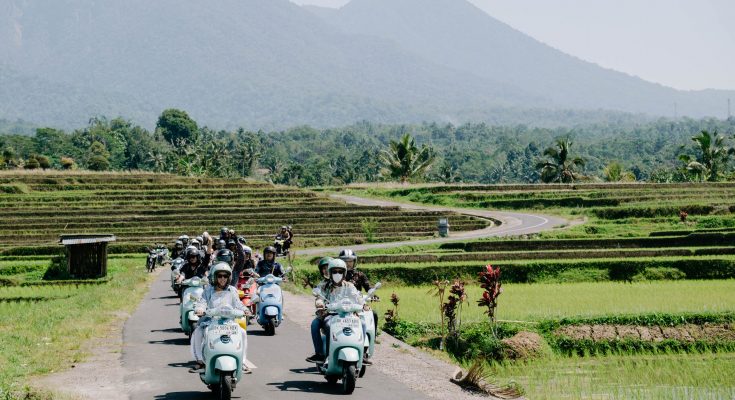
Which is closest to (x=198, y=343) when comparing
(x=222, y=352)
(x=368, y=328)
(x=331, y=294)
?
(x=222, y=352)

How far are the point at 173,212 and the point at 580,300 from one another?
144ft

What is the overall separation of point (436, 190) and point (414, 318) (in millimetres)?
63064

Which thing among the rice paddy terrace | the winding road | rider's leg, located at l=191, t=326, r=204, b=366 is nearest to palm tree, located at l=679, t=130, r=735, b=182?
the rice paddy terrace

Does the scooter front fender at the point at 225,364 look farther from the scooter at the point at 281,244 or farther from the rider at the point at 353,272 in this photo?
the scooter at the point at 281,244

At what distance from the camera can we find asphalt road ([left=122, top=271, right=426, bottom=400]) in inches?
515

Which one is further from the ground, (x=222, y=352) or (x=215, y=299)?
(x=215, y=299)

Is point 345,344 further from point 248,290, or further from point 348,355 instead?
point 248,290

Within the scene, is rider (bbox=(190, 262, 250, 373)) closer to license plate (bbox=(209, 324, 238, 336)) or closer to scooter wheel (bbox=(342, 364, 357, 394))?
license plate (bbox=(209, 324, 238, 336))

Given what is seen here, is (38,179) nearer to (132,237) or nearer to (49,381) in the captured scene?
(132,237)

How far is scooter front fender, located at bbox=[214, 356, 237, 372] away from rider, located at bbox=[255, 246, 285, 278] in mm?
7518

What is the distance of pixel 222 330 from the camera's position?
12.5 metres

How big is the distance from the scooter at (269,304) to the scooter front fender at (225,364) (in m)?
6.45

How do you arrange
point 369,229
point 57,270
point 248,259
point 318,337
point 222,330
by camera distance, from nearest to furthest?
point 222,330 < point 318,337 < point 248,259 < point 57,270 < point 369,229

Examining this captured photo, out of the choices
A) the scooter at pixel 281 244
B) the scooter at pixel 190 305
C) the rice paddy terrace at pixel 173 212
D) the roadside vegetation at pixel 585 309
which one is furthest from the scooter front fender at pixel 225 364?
the rice paddy terrace at pixel 173 212
